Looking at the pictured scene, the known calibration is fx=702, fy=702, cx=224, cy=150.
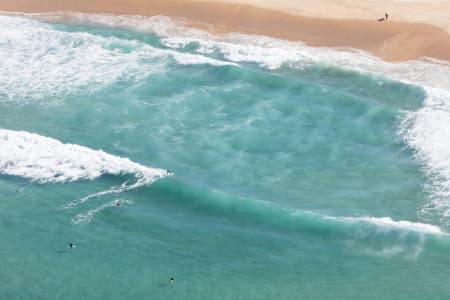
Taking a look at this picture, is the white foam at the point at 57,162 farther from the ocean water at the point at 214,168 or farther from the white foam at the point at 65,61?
the white foam at the point at 65,61

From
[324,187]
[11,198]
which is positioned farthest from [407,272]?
[11,198]

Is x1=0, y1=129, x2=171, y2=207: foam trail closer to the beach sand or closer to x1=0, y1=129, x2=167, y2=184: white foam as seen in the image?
x1=0, y1=129, x2=167, y2=184: white foam

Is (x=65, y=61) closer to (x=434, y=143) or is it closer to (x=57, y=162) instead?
(x=57, y=162)

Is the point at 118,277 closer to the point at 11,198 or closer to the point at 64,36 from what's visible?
the point at 11,198

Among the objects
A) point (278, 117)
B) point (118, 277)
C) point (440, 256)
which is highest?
point (278, 117)

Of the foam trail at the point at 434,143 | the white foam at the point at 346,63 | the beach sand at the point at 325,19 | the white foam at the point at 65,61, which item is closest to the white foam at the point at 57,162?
the white foam at the point at 65,61

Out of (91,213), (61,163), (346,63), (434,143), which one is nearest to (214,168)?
(91,213)
